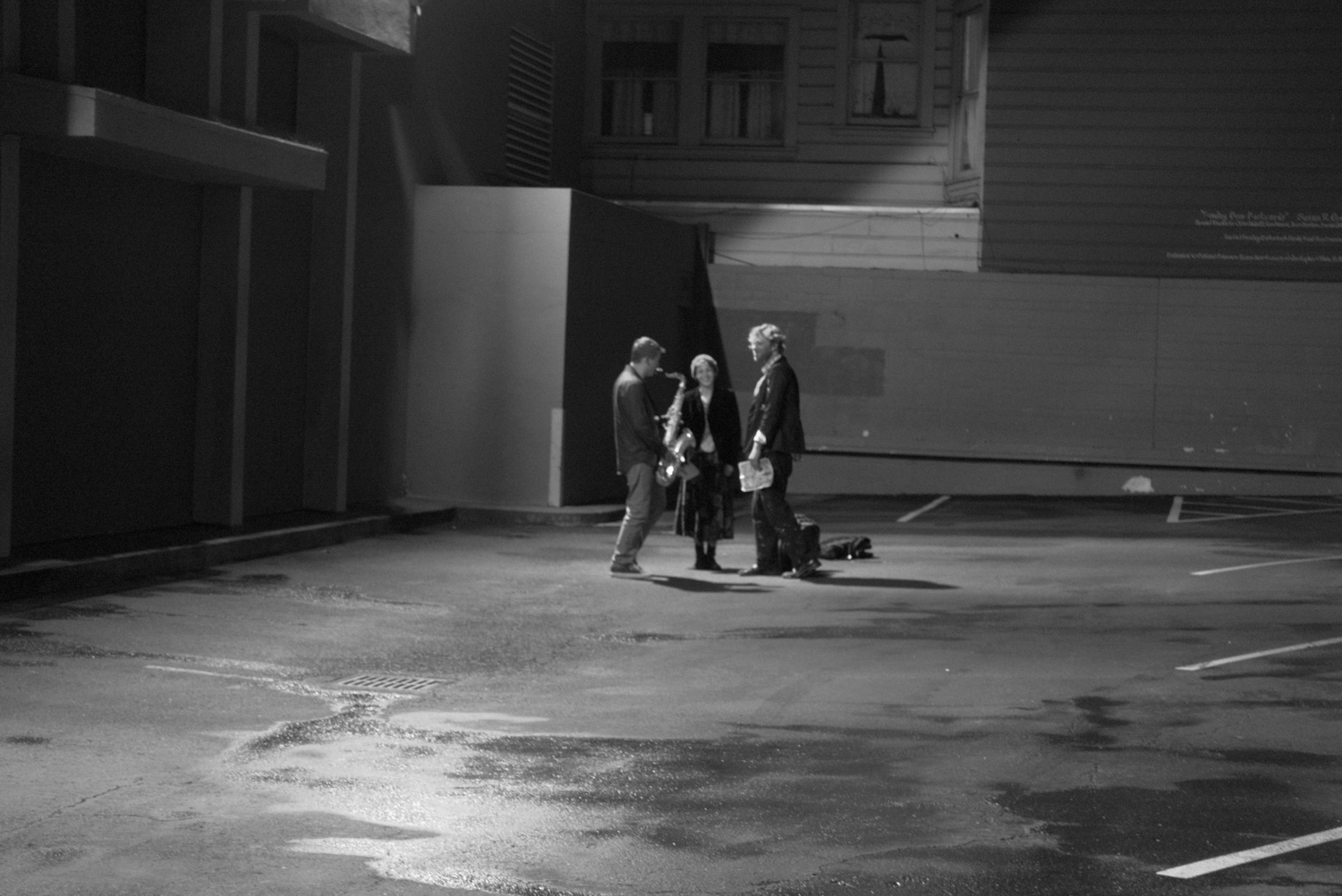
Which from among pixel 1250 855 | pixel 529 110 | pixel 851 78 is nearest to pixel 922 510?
pixel 529 110

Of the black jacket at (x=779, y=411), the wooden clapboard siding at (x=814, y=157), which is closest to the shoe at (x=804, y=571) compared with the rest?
the black jacket at (x=779, y=411)

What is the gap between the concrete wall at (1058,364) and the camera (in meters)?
25.0

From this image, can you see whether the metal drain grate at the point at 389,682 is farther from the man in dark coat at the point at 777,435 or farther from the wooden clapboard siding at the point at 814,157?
the wooden clapboard siding at the point at 814,157

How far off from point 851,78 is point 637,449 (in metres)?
13.5

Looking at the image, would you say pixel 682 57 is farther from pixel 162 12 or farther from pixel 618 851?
pixel 618 851

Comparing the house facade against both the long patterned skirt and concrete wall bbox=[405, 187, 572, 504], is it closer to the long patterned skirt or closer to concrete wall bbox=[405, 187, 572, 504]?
concrete wall bbox=[405, 187, 572, 504]

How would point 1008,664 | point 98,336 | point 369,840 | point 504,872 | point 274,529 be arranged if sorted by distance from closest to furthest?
point 504,872 → point 369,840 → point 1008,664 → point 98,336 → point 274,529

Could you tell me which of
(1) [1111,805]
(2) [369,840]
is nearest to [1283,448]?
(1) [1111,805]

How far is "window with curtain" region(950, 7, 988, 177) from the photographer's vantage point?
25.6 meters

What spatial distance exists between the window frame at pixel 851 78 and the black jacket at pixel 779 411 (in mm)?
12832

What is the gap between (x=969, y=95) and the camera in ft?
85.2

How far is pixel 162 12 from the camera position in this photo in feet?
49.9

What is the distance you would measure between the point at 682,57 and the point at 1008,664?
18.2 m

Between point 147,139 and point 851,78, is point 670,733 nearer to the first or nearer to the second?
point 147,139
